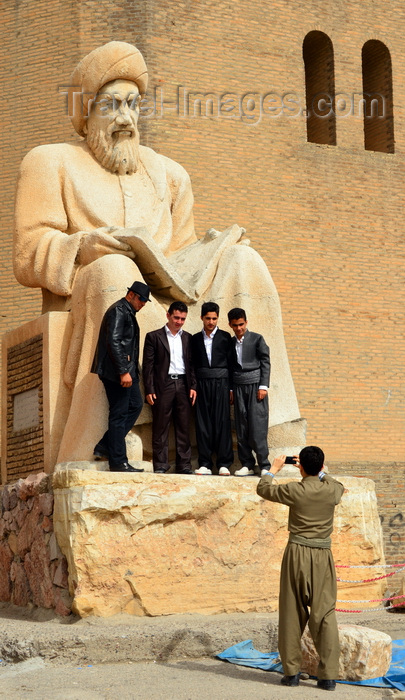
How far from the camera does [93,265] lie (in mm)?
5461

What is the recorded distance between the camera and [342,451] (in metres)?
13.5

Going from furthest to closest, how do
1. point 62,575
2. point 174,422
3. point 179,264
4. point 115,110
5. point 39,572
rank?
point 115,110 < point 179,264 < point 174,422 < point 39,572 < point 62,575

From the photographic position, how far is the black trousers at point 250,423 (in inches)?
210

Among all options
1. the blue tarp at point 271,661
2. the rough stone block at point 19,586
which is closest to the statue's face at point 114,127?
the rough stone block at point 19,586

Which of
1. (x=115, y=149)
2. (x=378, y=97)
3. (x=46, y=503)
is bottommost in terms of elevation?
(x=46, y=503)

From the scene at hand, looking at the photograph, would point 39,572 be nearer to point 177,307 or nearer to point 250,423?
point 250,423

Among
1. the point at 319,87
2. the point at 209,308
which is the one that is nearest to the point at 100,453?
the point at 209,308

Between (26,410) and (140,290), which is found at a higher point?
(140,290)

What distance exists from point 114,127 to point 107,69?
378mm

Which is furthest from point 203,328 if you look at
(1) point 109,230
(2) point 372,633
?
(2) point 372,633

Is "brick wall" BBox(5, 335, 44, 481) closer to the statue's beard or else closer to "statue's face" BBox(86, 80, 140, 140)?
the statue's beard

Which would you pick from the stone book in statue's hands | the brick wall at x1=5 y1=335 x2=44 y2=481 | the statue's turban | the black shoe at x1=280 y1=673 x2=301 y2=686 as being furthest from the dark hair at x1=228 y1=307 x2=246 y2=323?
the black shoe at x1=280 y1=673 x2=301 y2=686

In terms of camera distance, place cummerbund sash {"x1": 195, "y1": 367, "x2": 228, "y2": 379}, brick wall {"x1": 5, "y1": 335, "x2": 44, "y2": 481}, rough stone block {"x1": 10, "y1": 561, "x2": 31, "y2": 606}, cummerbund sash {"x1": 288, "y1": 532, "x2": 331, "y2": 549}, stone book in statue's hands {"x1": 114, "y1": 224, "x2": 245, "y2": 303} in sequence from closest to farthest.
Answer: cummerbund sash {"x1": 288, "y1": 532, "x2": 331, "y2": 549}, rough stone block {"x1": 10, "y1": 561, "x2": 31, "y2": 606}, cummerbund sash {"x1": 195, "y1": 367, "x2": 228, "y2": 379}, stone book in statue's hands {"x1": 114, "y1": 224, "x2": 245, "y2": 303}, brick wall {"x1": 5, "y1": 335, "x2": 44, "y2": 481}

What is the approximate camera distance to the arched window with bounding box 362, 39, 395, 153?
15133 mm
